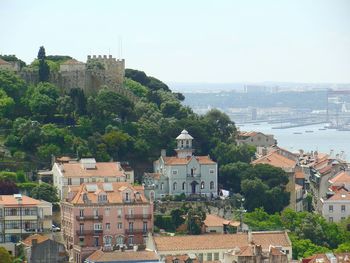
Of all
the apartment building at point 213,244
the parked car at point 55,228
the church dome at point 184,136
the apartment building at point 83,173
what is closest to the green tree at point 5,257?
the apartment building at point 213,244

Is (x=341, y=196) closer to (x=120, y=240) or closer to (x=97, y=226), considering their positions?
(x=120, y=240)

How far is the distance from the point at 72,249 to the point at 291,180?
12.3 meters

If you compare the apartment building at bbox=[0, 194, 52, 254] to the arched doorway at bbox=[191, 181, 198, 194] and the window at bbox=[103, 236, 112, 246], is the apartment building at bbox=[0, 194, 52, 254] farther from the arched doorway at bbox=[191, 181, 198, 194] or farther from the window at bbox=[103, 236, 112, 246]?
the arched doorway at bbox=[191, 181, 198, 194]

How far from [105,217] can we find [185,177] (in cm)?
711

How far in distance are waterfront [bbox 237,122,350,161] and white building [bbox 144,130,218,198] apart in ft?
166

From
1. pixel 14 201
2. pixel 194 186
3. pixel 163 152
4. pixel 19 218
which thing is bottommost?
pixel 19 218

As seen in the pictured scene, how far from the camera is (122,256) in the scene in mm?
50844

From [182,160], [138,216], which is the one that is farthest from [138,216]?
[182,160]

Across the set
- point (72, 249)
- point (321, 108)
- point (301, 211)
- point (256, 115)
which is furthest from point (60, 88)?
point (321, 108)

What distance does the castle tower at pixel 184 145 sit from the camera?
206ft

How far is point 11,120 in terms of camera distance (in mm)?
65500

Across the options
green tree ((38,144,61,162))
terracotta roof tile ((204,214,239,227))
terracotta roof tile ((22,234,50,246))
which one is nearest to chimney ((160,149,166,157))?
green tree ((38,144,61,162))

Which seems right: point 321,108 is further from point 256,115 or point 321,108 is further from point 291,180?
point 291,180

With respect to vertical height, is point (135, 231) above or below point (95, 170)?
below
